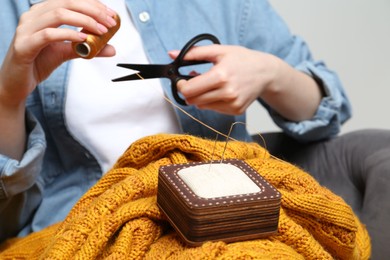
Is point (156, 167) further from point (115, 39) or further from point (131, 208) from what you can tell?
point (115, 39)

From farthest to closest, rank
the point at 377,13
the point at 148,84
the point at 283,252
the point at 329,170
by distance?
the point at 377,13 < the point at 329,170 < the point at 148,84 < the point at 283,252

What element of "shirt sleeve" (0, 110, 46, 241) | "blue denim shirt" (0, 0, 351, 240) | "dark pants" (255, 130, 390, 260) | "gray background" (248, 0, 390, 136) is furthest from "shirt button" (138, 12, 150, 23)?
"gray background" (248, 0, 390, 136)

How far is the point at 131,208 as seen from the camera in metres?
0.53

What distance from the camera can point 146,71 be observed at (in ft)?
2.47

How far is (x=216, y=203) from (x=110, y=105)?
40 cm

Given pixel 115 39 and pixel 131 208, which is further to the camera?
pixel 115 39

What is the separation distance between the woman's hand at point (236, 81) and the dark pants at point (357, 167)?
0.14 meters

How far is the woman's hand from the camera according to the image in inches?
29.8

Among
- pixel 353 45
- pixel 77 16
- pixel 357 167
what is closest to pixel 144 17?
pixel 77 16

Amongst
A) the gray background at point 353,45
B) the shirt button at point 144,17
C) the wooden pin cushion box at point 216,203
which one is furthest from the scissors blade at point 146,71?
the gray background at point 353,45

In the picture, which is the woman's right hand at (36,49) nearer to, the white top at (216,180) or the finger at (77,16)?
the finger at (77,16)

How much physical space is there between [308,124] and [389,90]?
65cm

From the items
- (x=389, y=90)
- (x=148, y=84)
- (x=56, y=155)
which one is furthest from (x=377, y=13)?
(x=56, y=155)

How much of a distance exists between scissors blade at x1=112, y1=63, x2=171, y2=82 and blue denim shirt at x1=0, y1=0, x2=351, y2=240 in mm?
98
